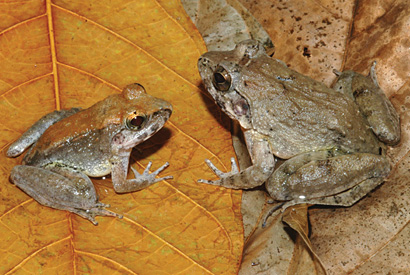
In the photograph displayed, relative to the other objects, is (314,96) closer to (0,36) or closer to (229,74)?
(229,74)

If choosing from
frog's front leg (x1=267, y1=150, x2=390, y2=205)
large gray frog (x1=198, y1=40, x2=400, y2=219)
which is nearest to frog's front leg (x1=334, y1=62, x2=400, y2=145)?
large gray frog (x1=198, y1=40, x2=400, y2=219)

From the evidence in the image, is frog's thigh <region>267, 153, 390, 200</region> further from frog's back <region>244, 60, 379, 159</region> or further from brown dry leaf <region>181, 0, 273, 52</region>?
brown dry leaf <region>181, 0, 273, 52</region>

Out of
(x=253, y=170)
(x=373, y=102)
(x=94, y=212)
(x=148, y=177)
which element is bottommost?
(x=94, y=212)

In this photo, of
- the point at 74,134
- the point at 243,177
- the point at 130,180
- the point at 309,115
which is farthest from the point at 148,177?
the point at 309,115

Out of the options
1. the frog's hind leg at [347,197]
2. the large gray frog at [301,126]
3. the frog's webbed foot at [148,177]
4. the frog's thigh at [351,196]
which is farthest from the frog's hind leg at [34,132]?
→ the frog's thigh at [351,196]

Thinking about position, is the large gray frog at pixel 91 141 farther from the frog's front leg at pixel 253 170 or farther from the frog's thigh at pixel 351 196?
the frog's thigh at pixel 351 196

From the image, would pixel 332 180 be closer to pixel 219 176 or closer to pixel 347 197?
pixel 347 197

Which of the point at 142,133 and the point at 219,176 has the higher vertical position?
the point at 142,133
